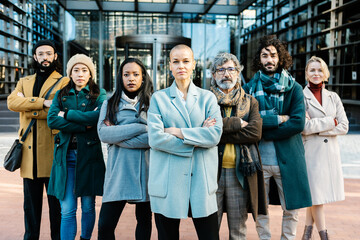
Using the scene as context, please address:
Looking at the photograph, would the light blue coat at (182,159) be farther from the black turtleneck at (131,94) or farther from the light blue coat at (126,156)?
the black turtleneck at (131,94)

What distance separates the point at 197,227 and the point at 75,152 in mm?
1351

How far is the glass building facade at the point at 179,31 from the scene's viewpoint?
490 inches

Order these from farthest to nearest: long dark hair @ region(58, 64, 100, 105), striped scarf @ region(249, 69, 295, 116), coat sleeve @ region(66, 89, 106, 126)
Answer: long dark hair @ region(58, 64, 100, 105)
striped scarf @ region(249, 69, 295, 116)
coat sleeve @ region(66, 89, 106, 126)

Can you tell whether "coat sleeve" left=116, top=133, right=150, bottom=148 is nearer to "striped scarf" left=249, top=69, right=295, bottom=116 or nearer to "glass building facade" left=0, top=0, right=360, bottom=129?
"striped scarf" left=249, top=69, right=295, bottom=116

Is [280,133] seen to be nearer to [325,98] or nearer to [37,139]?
[325,98]

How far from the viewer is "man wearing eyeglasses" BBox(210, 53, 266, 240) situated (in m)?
2.63

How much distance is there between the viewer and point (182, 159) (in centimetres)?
226

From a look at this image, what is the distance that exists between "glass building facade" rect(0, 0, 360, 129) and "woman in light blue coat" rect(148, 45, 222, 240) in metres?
10.4

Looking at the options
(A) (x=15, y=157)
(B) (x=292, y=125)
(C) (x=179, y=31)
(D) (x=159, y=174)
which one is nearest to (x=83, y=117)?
(A) (x=15, y=157)

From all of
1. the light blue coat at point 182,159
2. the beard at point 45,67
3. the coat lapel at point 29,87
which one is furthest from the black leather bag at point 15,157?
the light blue coat at point 182,159

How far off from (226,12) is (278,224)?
15502 millimetres

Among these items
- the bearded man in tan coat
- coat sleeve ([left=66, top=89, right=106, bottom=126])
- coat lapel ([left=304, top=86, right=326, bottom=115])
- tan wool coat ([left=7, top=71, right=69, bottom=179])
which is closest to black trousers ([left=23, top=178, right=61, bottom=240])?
the bearded man in tan coat

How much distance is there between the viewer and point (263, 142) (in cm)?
303

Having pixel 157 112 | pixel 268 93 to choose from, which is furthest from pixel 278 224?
pixel 157 112
